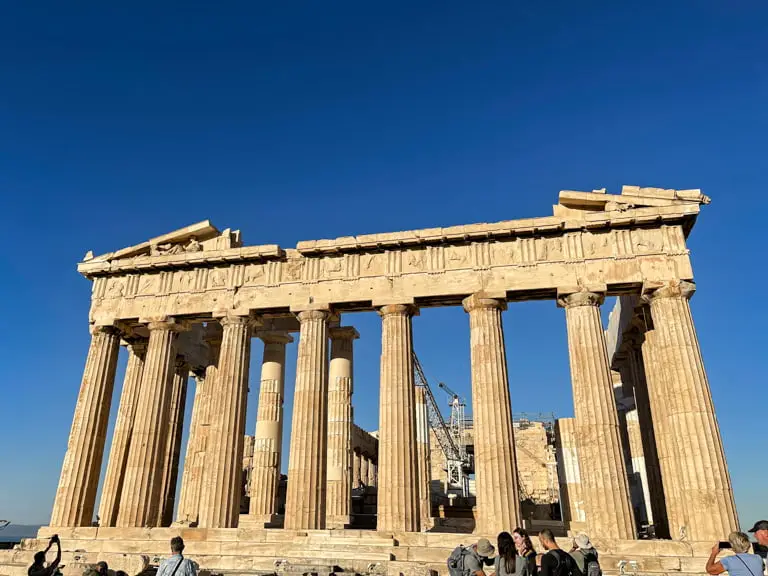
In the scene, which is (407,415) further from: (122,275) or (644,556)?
(122,275)

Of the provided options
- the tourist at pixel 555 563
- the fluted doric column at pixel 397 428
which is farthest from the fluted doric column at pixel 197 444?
the tourist at pixel 555 563

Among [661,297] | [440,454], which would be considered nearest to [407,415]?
[661,297]

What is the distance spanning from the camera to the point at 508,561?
7.55 m

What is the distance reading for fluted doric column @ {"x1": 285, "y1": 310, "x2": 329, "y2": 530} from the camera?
2055cm

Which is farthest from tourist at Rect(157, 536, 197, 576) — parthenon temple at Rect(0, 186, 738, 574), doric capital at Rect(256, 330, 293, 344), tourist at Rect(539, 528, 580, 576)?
doric capital at Rect(256, 330, 293, 344)

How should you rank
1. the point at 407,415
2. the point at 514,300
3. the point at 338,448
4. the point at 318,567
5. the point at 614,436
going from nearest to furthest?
the point at 318,567 → the point at 614,436 → the point at 407,415 → the point at 514,300 → the point at 338,448

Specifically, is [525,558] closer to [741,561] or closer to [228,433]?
[741,561]

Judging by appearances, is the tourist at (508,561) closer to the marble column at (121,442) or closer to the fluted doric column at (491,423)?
the fluted doric column at (491,423)

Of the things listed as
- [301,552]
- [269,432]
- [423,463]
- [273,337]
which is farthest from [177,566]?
[423,463]

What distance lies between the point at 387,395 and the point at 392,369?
3.19 feet

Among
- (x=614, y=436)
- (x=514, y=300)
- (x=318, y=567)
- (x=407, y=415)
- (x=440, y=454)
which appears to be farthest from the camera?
(x=440, y=454)

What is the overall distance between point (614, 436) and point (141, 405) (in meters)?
17.5

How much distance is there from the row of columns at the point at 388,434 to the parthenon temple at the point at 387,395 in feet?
0.21

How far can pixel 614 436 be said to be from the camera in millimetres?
19359
